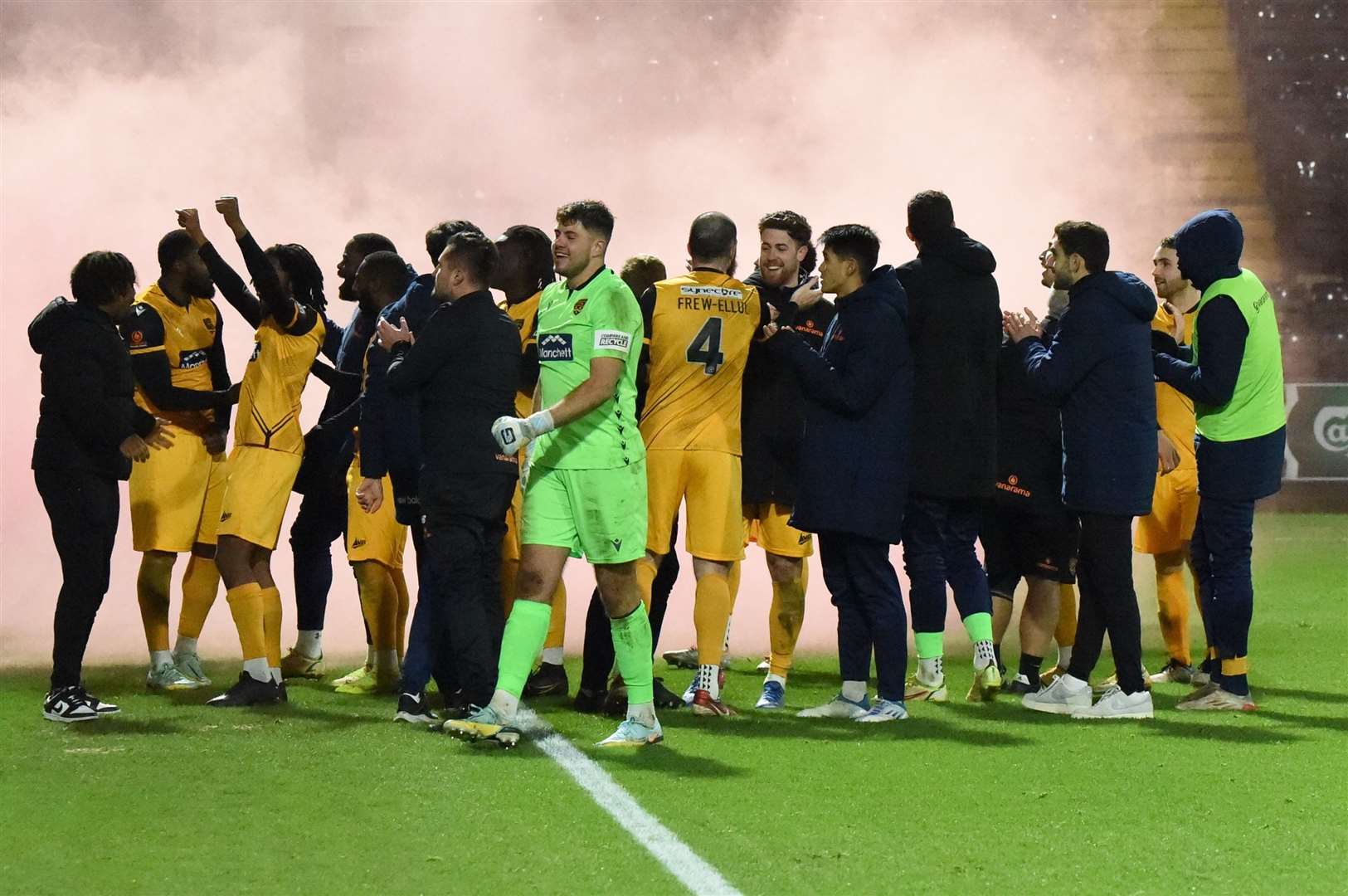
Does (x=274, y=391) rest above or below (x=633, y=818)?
above

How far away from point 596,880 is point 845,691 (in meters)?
2.46

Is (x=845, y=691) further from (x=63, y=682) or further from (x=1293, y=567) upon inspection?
(x=1293, y=567)

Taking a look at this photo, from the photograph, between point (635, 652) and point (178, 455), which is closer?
point (635, 652)

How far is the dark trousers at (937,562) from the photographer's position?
670 cm

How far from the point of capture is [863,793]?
5.05 metres

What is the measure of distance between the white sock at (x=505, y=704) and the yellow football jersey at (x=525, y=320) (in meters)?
1.34

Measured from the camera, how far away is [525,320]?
6695 mm

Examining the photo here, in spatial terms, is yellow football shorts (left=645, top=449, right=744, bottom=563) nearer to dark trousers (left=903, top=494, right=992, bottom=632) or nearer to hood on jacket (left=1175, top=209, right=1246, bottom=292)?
dark trousers (left=903, top=494, right=992, bottom=632)

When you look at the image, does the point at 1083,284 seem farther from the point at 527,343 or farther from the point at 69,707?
the point at 69,707

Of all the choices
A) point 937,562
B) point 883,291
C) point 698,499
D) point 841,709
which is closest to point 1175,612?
point 937,562

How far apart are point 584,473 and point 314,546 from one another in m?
2.69

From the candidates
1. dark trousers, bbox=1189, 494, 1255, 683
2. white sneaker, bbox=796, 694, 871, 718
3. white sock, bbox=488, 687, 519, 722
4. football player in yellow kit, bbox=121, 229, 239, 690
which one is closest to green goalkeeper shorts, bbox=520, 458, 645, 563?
white sock, bbox=488, 687, 519, 722

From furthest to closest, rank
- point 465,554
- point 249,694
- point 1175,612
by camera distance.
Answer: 1. point 1175,612
2. point 249,694
3. point 465,554

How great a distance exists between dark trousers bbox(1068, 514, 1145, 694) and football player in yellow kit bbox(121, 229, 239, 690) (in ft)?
11.3
